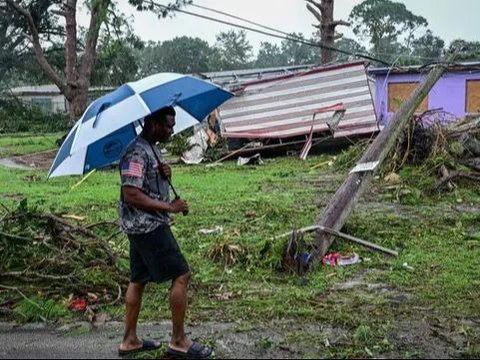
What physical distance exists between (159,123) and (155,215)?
592mm

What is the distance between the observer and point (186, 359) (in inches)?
157

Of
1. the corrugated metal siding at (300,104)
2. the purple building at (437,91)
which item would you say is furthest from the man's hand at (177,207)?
the purple building at (437,91)

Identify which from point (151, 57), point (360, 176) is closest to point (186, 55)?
point (151, 57)

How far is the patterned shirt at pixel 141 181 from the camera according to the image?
3.89 m

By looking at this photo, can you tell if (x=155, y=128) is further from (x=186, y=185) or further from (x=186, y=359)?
(x=186, y=185)

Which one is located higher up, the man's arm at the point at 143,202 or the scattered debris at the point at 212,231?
the man's arm at the point at 143,202

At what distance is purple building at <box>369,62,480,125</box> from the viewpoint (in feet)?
70.2

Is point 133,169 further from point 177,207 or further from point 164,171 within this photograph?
point 177,207

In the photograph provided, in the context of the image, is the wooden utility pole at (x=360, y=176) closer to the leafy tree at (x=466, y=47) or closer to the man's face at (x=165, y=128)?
the leafy tree at (x=466, y=47)

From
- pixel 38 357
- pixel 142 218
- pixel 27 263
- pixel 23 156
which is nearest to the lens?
pixel 142 218

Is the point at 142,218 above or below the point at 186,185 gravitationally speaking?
above

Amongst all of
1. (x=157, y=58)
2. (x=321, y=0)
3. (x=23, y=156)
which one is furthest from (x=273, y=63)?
(x=23, y=156)

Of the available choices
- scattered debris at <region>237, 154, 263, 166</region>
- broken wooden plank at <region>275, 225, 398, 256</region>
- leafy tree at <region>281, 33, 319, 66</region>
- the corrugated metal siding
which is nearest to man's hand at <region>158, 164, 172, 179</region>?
broken wooden plank at <region>275, 225, 398, 256</region>

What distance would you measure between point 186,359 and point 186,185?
352 inches
